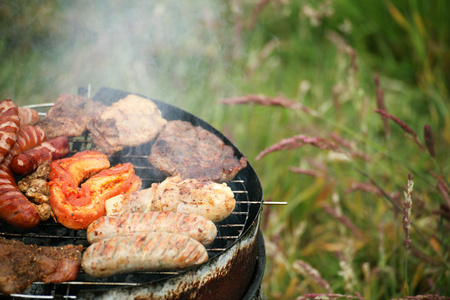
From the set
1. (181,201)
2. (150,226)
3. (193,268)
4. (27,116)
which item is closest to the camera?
(193,268)

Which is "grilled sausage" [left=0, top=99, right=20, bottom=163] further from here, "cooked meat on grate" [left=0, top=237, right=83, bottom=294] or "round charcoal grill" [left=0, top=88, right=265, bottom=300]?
"cooked meat on grate" [left=0, top=237, right=83, bottom=294]

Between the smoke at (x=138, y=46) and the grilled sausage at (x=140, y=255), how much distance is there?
3087mm

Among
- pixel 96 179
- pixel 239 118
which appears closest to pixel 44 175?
pixel 96 179

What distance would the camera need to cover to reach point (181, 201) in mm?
2455

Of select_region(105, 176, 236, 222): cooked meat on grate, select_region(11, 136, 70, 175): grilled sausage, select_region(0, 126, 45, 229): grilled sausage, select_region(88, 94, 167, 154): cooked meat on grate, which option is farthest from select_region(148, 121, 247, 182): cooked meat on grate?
select_region(0, 126, 45, 229): grilled sausage

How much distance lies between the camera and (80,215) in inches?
92.3

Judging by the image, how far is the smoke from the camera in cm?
484

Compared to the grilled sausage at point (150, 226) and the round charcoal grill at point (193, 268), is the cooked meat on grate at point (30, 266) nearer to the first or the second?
the round charcoal grill at point (193, 268)

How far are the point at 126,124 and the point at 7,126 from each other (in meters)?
0.85

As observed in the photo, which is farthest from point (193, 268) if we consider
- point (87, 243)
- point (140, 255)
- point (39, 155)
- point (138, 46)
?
point (138, 46)

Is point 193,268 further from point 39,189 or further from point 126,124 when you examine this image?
point 126,124

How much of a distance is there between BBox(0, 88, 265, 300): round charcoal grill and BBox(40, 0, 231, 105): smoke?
2.27 meters

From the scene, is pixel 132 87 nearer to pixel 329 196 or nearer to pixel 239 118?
pixel 239 118

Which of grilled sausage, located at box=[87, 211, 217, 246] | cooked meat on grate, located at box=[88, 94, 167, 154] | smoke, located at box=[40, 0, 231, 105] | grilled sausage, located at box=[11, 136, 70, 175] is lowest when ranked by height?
grilled sausage, located at box=[87, 211, 217, 246]
